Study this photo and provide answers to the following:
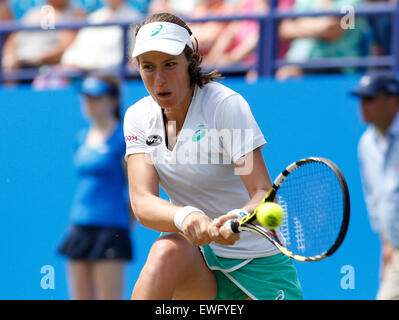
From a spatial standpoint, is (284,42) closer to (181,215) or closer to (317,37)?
(317,37)

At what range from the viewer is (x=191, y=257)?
2.85m

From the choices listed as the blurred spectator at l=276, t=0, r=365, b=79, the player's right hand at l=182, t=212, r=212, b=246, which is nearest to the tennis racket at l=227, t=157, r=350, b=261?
the player's right hand at l=182, t=212, r=212, b=246

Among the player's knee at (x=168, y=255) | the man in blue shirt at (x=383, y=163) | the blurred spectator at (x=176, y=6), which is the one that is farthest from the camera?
the blurred spectator at (x=176, y=6)

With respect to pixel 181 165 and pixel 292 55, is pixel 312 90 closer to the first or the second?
pixel 292 55

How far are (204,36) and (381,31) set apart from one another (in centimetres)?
105

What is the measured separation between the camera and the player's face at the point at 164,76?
112 inches

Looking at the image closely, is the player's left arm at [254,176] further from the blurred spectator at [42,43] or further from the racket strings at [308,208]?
the blurred spectator at [42,43]

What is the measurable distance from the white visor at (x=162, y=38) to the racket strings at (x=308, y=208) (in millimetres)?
605

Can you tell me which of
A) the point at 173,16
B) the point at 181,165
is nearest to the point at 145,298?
the point at 181,165

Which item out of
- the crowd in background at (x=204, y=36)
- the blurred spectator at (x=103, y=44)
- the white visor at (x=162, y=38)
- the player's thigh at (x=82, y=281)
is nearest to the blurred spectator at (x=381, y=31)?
the crowd in background at (x=204, y=36)

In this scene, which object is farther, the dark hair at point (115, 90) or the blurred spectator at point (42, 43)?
the blurred spectator at point (42, 43)

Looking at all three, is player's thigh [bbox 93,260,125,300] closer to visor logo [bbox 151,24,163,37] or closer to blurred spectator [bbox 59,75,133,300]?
blurred spectator [bbox 59,75,133,300]

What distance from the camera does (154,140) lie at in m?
2.97

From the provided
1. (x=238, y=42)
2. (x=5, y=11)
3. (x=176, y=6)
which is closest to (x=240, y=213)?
(x=238, y=42)
